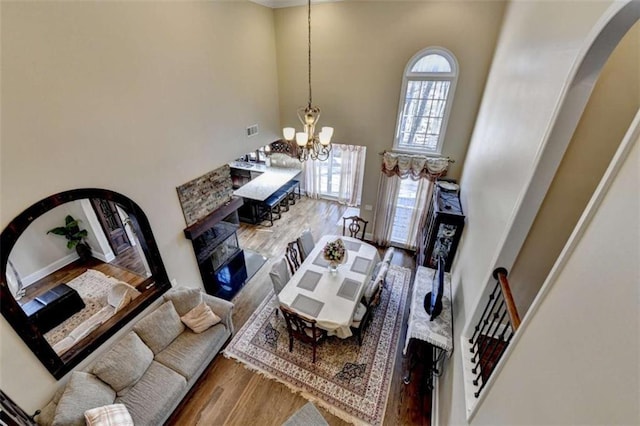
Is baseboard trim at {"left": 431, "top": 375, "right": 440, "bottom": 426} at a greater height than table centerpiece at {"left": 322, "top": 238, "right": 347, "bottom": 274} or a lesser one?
lesser

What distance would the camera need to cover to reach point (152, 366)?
3.30m

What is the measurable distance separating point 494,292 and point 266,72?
5.16 metres

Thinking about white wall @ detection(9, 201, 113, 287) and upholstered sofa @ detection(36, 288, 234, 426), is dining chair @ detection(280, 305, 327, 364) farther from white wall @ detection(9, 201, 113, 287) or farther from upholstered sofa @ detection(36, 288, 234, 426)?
white wall @ detection(9, 201, 113, 287)

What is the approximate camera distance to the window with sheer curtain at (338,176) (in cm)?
835

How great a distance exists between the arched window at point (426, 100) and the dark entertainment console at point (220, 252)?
12.0 feet

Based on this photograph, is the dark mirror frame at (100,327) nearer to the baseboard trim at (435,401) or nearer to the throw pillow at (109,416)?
the throw pillow at (109,416)

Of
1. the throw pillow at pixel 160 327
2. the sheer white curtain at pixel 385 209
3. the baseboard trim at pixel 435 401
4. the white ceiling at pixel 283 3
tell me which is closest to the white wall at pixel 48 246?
the throw pillow at pixel 160 327

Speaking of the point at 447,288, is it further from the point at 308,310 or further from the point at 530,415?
the point at 530,415

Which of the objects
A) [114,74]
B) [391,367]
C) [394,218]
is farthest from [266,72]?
[391,367]

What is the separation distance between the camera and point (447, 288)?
12.3ft

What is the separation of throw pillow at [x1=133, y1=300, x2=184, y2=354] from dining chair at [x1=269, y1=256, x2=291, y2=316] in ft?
4.73

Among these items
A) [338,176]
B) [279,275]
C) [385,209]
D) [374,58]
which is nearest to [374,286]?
[279,275]

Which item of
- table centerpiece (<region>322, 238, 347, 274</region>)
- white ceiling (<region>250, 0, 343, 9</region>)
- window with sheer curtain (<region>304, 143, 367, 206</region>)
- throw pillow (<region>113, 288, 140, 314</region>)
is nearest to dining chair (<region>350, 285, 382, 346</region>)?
table centerpiece (<region>322, 238, 347, 274</region>)

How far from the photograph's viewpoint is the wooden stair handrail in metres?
1.73
